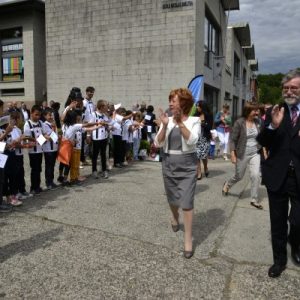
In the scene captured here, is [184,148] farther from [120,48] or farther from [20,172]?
[120,48]

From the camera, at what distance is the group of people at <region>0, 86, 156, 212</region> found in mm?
5652

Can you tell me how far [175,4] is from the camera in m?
13.9

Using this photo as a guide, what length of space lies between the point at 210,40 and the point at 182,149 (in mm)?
15254

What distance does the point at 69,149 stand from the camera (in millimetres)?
7027

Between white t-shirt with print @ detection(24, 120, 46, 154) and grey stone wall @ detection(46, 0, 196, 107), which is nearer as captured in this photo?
white t-shirt with print @ detection(24, 120, 46, 154)

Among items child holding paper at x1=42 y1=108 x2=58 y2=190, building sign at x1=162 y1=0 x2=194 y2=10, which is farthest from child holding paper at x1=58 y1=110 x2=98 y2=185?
building sign at x1=162 y1=0 x2=194 y2=10

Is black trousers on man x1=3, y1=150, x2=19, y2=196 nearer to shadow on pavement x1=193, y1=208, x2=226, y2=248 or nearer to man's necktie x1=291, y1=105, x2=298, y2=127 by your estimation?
shadow on pavement x1=193, y1=208, x2=226, y2=248

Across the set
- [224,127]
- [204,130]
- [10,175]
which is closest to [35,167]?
[10,175]

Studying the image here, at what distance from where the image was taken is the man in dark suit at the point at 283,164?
133 inches

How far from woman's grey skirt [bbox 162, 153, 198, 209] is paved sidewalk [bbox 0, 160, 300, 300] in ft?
2.13

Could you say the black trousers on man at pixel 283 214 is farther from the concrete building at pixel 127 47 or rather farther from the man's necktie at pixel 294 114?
the concrete building at pixel 127 47

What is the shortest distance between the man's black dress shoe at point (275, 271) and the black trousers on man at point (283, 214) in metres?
0.04

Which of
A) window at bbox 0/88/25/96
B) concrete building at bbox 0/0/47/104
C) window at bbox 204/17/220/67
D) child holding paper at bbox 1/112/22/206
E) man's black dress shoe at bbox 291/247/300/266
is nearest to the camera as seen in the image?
man's black dress shoe at bbox 291/247/300/266

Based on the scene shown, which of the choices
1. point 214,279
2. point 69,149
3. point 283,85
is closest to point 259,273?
point 214,279
